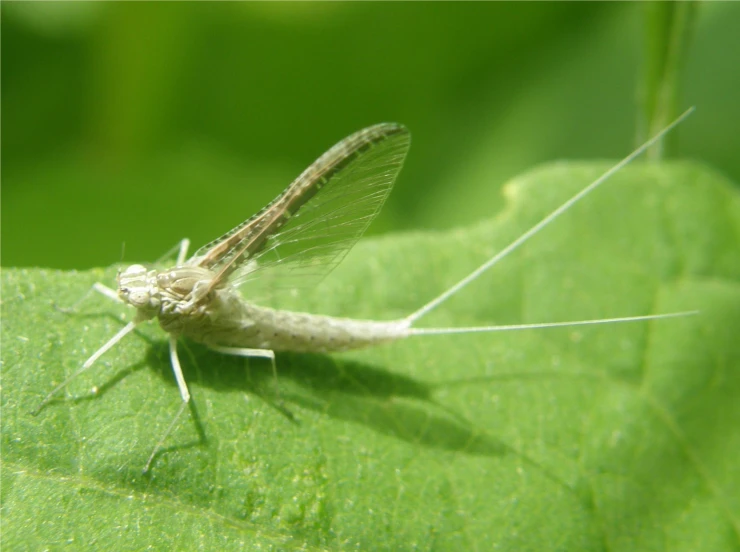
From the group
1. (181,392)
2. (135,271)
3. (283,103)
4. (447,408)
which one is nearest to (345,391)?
(447,408)

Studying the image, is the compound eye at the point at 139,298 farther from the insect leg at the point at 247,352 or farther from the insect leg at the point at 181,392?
the insect leg at the point at 247,352

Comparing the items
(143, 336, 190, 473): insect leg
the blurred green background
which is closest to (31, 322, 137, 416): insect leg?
(143, 336, 190, 473): insect leg

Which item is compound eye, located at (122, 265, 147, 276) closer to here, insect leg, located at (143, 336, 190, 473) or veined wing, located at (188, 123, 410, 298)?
veined wing, located at (188, 123, 410, 298)

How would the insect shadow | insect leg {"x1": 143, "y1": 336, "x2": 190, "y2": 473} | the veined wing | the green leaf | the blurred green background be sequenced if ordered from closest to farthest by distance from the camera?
the green leaf → insect leg {"x1": 143, "y1": 336, "x2": 190, "y2": 473} → the veined wing → the insect shadow → the blurred green background

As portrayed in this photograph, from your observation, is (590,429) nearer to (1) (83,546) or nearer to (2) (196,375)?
(2) (196,375)

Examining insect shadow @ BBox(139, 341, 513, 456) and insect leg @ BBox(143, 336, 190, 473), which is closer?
insect leg @ BBox(143, 336, 190, 473)

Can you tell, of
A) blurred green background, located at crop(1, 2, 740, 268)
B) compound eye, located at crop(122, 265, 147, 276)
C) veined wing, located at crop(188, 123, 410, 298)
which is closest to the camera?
veined wing, located at crop(188, 123, 410, 298)

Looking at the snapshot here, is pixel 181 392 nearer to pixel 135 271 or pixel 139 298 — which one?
pixel 139 298
